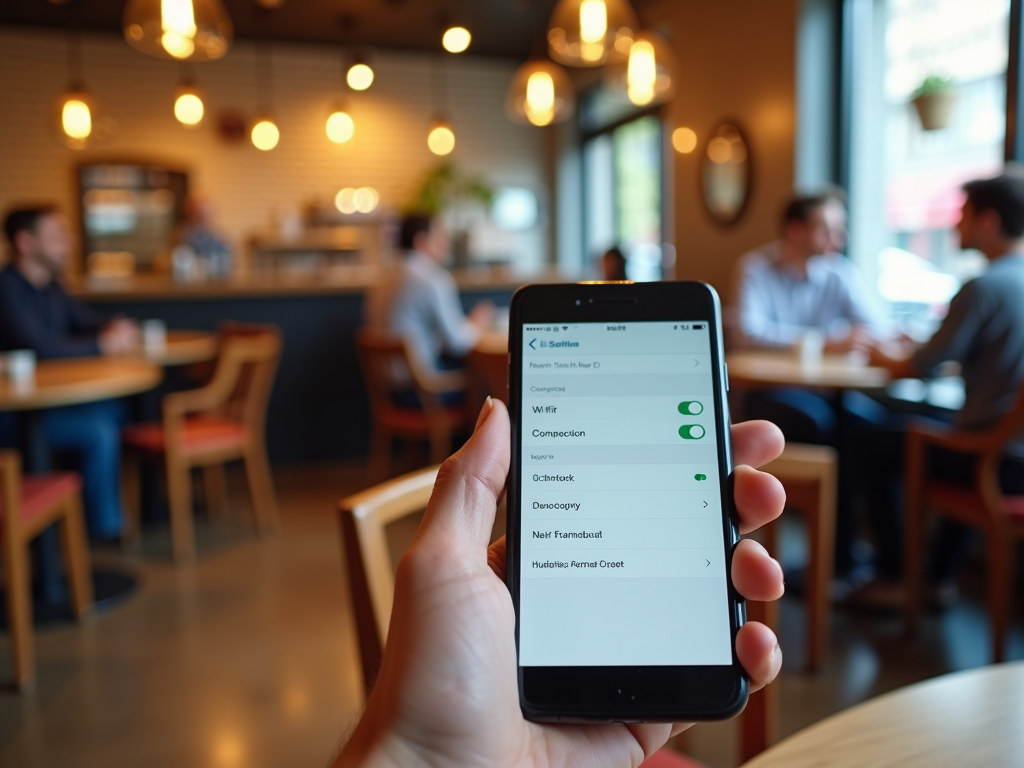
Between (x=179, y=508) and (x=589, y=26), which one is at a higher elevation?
(x=589, y=26)

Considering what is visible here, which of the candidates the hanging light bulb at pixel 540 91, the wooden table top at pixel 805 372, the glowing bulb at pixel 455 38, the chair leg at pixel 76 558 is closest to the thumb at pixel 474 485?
the wooden table top at pixel 805 372

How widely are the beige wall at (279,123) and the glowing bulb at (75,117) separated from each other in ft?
10.5

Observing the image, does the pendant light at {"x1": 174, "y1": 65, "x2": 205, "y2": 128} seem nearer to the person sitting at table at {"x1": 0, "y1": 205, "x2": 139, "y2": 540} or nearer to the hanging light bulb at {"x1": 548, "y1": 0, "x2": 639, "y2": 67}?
the person sitting at table at {"x1": 0, "y1": 205, "x2": 139, "y2": 540}

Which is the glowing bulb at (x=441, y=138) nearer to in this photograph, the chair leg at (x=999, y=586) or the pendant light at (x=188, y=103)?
the pendant light at (x=188, y=103)

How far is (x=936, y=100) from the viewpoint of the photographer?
145 inches

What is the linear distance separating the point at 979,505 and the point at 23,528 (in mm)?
2898

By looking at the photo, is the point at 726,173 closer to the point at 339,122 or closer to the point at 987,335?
the point at 339,122

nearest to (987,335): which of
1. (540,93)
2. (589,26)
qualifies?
(589,26)

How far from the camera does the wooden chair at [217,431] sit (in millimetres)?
3627

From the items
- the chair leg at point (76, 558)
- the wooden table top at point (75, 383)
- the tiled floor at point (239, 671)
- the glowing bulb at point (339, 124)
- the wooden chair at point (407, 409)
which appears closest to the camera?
the tiled floor at point (239, 671)

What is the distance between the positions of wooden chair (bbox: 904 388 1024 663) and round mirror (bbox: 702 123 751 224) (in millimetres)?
3063

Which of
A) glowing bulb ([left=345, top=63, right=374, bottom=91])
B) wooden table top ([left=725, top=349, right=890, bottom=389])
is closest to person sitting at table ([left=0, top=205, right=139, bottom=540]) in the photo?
glowing bulb ([left=345, top=63, right=374, bottom=91])

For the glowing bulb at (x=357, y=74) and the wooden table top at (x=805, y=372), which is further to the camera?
the glowing bulb at (x=357, y=74)

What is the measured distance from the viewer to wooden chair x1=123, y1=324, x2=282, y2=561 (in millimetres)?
3627
